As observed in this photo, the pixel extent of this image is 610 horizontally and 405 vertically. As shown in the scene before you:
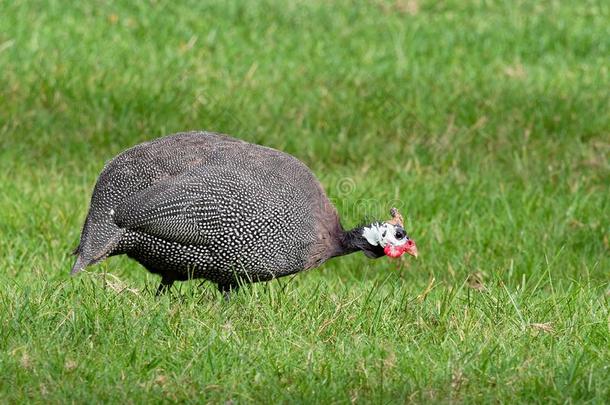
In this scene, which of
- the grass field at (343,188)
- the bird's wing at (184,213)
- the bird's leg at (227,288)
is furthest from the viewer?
the bird's leg at (227,288)

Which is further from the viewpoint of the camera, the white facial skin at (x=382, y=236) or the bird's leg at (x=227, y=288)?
the white facial skin at (x=382, y=236)

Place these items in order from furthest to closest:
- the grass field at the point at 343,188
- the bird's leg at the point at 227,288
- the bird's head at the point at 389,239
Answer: the bird's head at the point at 389,239 < the bird's leg at the point at 227,288 < the grass field at the point at 343,188

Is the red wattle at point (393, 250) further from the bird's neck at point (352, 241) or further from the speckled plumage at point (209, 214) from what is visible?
the speckled plumage at point (209, 214)

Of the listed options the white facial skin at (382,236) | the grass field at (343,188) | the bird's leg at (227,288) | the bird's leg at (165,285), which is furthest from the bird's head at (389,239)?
the bird's leg at (165,285)

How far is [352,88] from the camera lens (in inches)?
344

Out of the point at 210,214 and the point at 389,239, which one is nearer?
the point at 210,214

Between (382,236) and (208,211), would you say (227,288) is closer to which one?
(208,211)

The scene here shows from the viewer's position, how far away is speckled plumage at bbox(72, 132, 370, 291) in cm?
488

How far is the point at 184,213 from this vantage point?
488cm

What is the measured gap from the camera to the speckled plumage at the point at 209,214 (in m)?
4.88

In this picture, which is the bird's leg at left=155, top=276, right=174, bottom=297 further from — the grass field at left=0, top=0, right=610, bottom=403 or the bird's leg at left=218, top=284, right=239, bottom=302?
the bird's leg at left=218, top=284, right=239, bottom=302

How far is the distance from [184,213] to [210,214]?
0.10 meters

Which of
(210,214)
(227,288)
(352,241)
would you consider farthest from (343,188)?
(210,214)

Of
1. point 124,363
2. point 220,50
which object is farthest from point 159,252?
point 220,50
